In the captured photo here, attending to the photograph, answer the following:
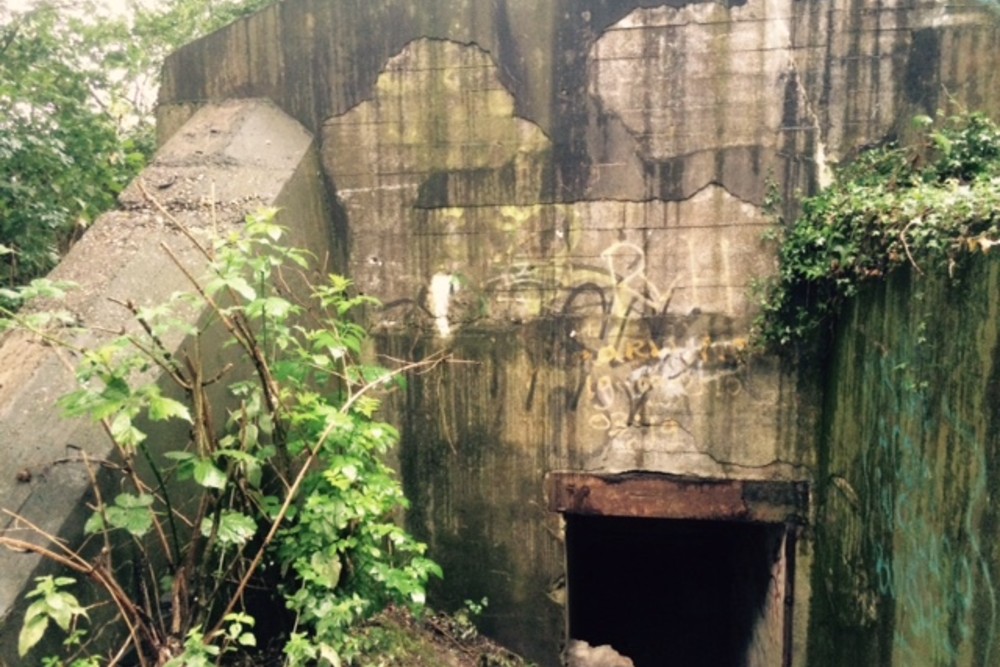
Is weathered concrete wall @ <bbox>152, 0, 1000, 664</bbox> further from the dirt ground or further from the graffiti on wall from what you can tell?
the graffiti on wall

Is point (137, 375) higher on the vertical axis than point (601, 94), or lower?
lower

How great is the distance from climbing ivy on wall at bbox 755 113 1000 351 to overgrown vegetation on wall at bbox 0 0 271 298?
16.4 ft

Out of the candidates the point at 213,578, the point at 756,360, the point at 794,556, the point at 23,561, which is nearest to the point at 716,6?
the point at 756,360

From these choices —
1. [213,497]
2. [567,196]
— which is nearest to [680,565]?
[567,196]

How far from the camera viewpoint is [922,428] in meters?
2.98

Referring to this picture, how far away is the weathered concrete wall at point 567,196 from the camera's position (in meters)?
4.05

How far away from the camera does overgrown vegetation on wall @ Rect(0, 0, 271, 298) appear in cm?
527

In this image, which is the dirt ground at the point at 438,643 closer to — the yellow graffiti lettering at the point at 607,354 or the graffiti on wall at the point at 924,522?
the yellow graffiti lettering at the point at 607,354

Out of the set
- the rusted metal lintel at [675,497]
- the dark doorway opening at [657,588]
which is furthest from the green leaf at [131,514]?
the dark doorway opening at [657,588]

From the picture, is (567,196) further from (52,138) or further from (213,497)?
(52,138)

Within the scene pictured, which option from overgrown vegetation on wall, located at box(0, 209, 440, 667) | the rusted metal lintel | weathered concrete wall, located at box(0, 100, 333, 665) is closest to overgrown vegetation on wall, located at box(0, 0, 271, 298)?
weathered concrete wall, located at box(0, 100, 333, 665)

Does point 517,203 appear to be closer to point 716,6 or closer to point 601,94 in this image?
point 601,94

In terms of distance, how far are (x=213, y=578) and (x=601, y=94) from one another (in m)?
3.31

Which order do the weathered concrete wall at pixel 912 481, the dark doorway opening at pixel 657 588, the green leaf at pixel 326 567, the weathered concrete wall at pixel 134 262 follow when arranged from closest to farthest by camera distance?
the weathered concrete wall at pixel 912 481, the weathered concrete wall at pixel 134 262, the green leaf at pixel 326 567, the dark doorway opening at pixel 657 588
